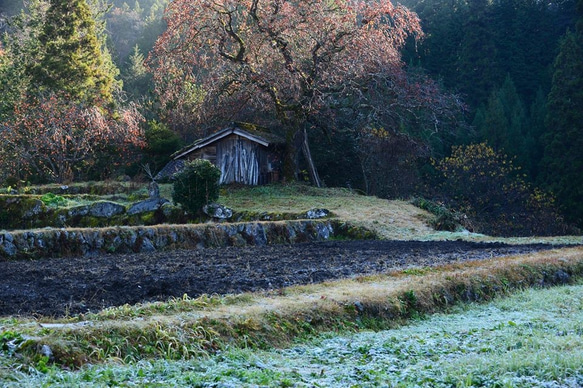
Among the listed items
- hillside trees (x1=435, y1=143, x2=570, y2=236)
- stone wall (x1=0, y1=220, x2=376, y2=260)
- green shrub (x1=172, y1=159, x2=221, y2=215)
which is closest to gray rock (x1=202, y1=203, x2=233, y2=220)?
green shrub (x1=172, y1=159, x2=221, y2=215)

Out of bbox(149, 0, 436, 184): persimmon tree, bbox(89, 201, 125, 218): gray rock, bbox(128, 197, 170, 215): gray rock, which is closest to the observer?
bbox(89, 201, 125, 218): gray rock

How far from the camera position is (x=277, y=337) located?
6.00 meters

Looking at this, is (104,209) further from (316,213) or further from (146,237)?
(316,213)

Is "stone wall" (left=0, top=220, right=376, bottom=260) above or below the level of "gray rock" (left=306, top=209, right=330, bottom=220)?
below

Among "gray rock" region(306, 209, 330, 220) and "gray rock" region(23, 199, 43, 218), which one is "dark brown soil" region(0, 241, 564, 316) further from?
"gray rock" region(23, 199, 43, 218)

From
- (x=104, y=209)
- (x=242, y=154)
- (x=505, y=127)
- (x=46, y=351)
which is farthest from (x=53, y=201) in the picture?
(x=505, y=127)

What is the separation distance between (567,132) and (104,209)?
23.8 m

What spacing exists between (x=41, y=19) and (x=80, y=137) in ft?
44.8

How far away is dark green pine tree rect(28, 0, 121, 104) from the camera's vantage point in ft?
104

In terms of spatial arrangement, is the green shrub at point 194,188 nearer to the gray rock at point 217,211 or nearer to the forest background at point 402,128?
the gray rock at point 217,211

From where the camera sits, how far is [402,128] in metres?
30.0

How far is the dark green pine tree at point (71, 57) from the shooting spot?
31.8m

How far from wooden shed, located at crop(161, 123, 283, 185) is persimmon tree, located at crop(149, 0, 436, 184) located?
0.80 meters

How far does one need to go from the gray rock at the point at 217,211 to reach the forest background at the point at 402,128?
303 inches
